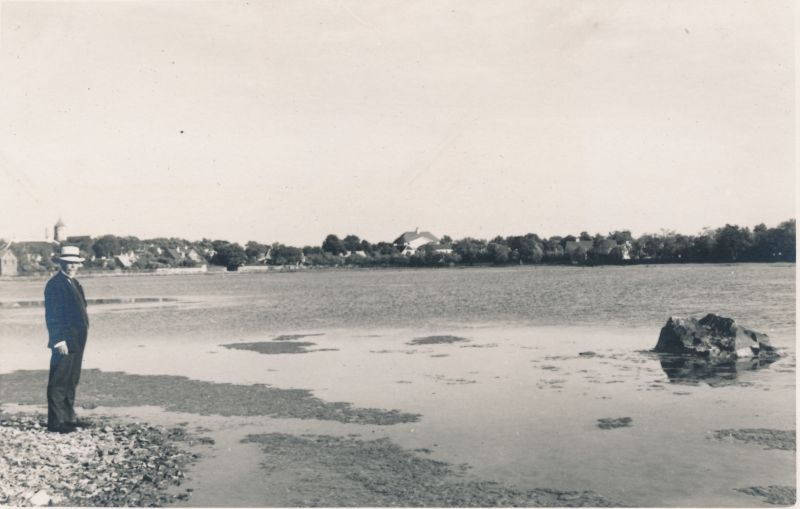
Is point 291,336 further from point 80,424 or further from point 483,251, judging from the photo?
point 483,251

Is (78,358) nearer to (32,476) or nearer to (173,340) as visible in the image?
(32,476)

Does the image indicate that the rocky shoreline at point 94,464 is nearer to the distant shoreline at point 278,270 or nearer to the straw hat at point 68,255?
the straw hat at point 68,255

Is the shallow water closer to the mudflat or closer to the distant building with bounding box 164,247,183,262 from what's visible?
the mudflat

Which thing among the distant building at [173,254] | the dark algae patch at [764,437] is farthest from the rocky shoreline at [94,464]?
the distant building at [173,254]

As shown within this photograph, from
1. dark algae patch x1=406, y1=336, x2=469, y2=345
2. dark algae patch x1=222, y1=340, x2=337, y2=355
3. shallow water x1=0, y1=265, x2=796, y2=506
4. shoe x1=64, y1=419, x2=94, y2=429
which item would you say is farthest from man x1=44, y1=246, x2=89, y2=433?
dark algae patch x1=406, y1=336, x2=469, y2=345

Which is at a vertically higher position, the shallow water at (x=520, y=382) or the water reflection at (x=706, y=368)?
the water reflection at (x=706, y=368)

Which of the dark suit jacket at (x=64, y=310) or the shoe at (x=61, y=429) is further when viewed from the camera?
the shoe at (x=61, y=429)
